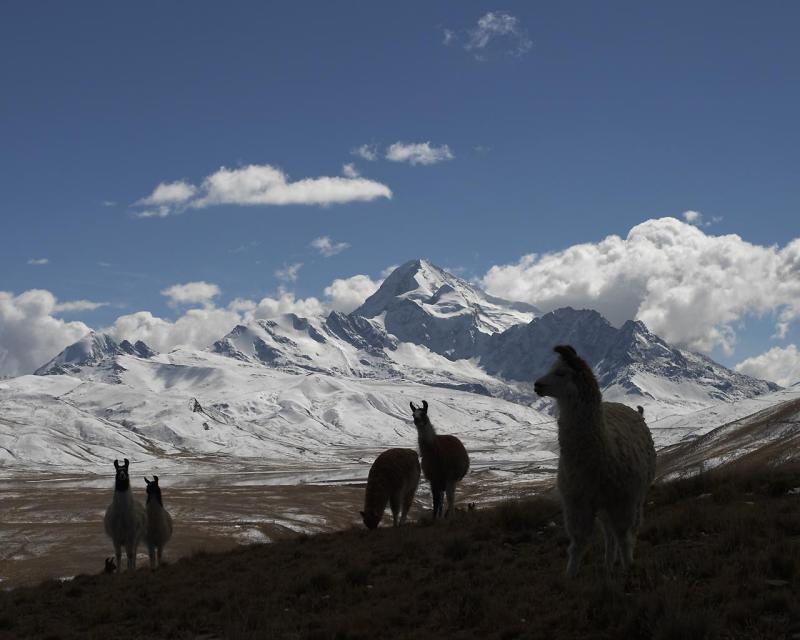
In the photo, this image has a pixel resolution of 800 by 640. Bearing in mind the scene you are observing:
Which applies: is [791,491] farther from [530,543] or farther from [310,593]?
[310,593]

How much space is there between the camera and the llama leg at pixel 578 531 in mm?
11109

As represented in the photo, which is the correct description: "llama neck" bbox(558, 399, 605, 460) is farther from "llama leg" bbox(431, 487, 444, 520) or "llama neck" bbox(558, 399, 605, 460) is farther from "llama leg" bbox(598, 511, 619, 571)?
"llama leg" bbox(431, 487, 444, 520)

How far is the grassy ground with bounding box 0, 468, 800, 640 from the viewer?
29.2 feet

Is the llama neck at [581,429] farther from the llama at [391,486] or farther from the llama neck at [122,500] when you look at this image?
the llama neck at [122,500]

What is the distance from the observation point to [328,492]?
144 meters

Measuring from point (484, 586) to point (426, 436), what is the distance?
11086mm

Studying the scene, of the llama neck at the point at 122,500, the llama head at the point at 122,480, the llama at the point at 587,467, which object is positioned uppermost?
the llama at the point at 587,467

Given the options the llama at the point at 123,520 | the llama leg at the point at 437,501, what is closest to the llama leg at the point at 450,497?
the llama leg at the point at 437,501

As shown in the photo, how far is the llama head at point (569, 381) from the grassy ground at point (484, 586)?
2741 mm

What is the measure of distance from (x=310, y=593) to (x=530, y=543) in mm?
5179

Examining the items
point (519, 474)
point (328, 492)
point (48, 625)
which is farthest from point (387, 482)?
point (519, 474)

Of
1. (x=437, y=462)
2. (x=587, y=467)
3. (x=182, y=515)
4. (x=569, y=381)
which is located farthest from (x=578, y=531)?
(x=182, y=515)

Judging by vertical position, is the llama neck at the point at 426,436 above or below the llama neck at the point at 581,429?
below

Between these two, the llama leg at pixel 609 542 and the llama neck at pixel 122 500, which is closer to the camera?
the llama leg at pixel 609 542
